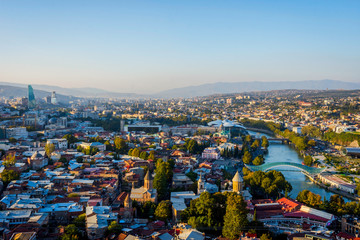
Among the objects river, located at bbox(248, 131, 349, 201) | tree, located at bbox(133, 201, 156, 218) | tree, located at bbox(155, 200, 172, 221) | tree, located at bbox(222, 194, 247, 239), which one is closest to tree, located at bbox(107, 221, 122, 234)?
tree, located at bbox(155, 200, 172, 221)

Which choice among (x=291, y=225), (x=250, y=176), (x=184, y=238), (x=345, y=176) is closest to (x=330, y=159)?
(x=345, y=176)

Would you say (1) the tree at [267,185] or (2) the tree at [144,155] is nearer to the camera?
(1) the tree at [267,185]

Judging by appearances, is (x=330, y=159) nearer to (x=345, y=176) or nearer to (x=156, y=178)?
(x=345, y=176)

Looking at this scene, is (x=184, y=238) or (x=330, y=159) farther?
(x=330, y=159)

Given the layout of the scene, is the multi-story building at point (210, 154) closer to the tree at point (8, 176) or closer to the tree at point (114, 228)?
the tree at point (8, 176)

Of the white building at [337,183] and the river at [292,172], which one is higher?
the white building at [337,183]

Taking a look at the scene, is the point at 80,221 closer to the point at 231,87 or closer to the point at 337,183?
the point at 337,183

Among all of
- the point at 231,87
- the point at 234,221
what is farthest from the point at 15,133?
the point at 231,87

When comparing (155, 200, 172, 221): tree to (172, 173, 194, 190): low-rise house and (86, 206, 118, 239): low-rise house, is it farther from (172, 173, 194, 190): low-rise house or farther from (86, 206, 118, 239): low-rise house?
(172, 173, 194, 190): low-rise house

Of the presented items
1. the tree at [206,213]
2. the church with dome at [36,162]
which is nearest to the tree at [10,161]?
the church with dome at [36,162]
